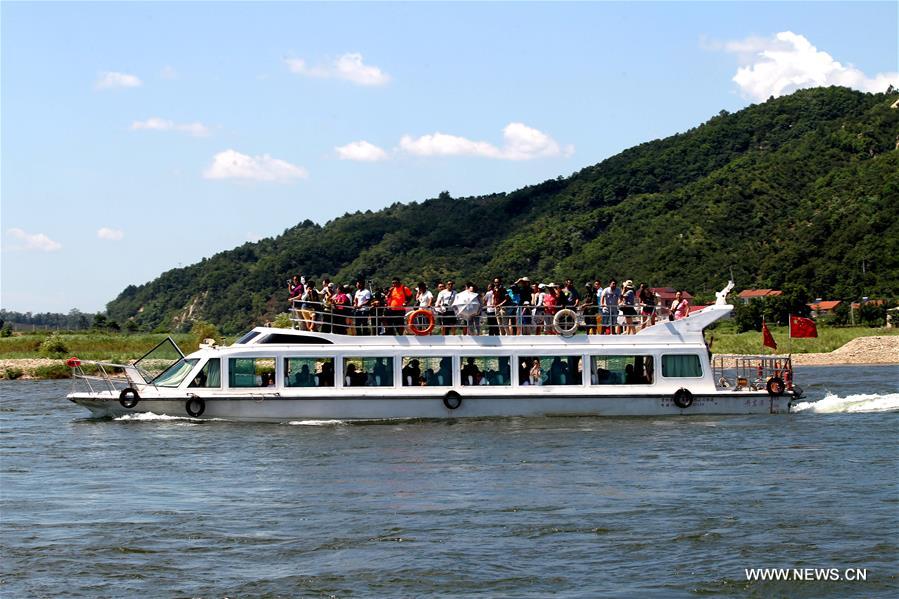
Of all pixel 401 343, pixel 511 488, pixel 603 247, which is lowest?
pixel 511 488

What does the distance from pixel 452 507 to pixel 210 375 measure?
35.6 ft

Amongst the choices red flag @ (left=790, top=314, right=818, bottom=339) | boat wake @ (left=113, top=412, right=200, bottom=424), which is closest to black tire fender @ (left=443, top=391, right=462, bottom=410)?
boat wake @ (left=113, top=412, right=200, bottom=424)

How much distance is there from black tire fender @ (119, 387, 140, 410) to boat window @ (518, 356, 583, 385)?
8.62 meters

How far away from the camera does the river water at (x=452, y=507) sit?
570 inches

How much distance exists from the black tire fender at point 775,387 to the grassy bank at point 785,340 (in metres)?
36.2

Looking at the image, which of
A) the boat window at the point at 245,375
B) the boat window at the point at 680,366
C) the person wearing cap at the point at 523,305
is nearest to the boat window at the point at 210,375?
the boat window at the point at 245,375

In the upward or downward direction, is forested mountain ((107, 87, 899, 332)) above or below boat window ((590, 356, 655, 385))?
above

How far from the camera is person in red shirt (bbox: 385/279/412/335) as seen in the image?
28188mm

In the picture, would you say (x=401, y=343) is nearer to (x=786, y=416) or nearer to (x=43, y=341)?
(x=786, y=416)

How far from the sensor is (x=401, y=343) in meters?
27.8

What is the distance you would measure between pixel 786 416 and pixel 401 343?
880 centimetres

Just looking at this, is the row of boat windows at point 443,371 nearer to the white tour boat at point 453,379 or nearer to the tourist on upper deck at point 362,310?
the white tour boat at point 453,379

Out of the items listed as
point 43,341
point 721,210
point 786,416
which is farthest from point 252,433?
point 721,210

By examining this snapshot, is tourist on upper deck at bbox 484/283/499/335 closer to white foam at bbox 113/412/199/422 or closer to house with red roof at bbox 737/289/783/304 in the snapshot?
white foam at bbox 113/412/199/422
